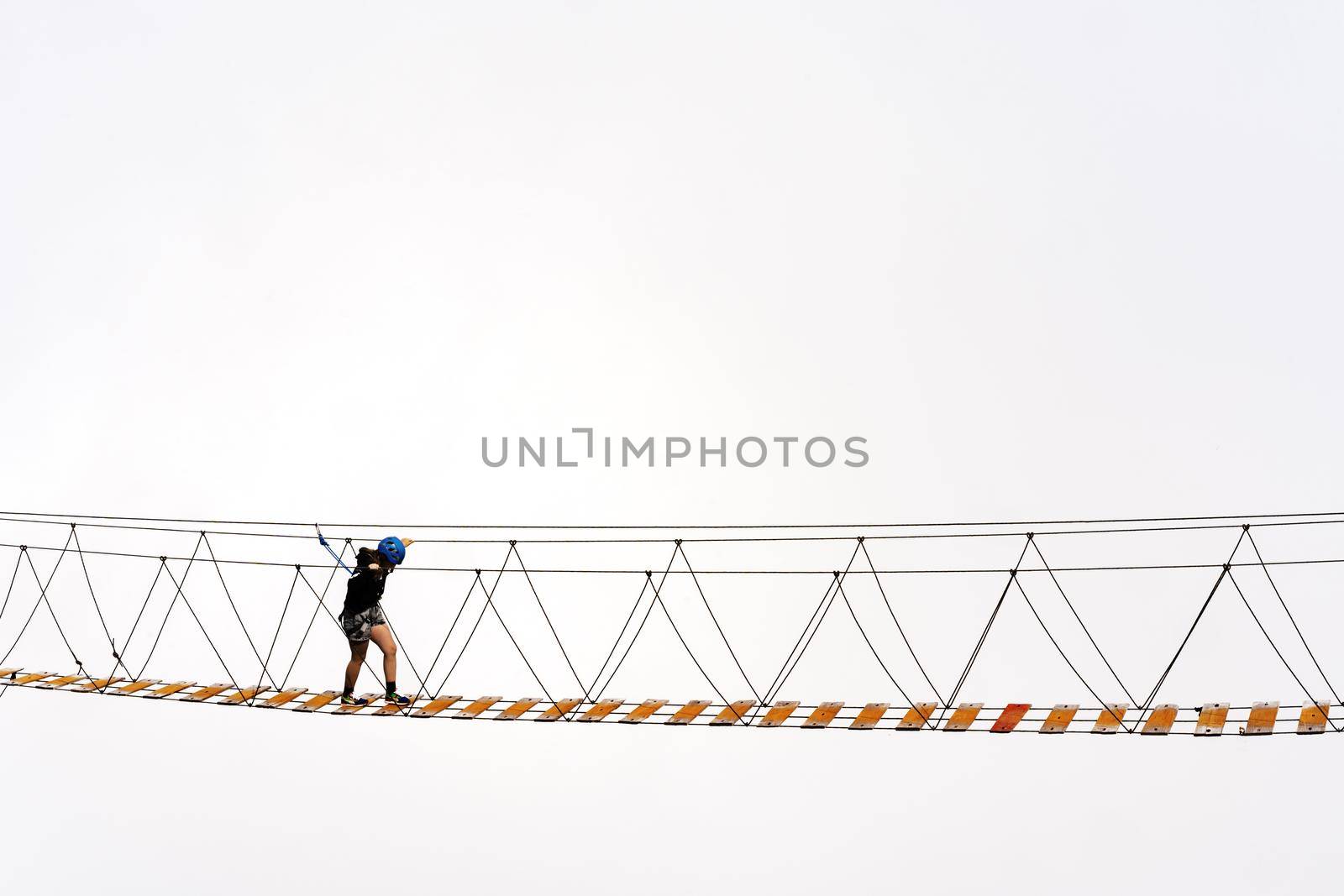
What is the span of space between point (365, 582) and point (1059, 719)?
158 inches

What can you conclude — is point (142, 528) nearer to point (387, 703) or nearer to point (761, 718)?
point (387, 703)

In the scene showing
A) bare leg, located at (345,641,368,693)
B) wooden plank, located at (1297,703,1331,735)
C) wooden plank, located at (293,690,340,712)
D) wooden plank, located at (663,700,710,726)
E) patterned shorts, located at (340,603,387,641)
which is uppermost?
patterned shorts, located at (340,603,387,641)

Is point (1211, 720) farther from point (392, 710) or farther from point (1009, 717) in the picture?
point (392, 710)

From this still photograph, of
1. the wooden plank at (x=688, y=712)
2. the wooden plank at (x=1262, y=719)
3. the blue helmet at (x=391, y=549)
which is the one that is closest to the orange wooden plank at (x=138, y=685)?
the blue helmet at (x=391, y=549)

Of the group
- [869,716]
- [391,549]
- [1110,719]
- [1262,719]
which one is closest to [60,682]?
[391,549]

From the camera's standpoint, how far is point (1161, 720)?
7465 mm

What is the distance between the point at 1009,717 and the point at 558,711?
2442 millimetres

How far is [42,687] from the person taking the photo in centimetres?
880

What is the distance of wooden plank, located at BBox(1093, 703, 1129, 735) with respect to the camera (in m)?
7.36

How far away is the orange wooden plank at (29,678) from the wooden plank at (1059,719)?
20.0ft

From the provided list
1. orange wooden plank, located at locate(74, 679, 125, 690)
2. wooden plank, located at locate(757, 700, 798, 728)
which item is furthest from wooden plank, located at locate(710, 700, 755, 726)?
orange wooden plank, located at locate(74, 679, 125, 690)

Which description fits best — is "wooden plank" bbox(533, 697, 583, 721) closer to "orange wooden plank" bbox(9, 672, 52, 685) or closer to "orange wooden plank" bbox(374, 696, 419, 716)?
"orange wooden plank" bbox(374, 696, 419, 716)

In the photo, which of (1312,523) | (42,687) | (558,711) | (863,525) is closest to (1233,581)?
(1312,523)

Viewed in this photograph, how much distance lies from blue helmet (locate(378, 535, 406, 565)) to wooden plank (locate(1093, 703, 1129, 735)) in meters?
4.04
